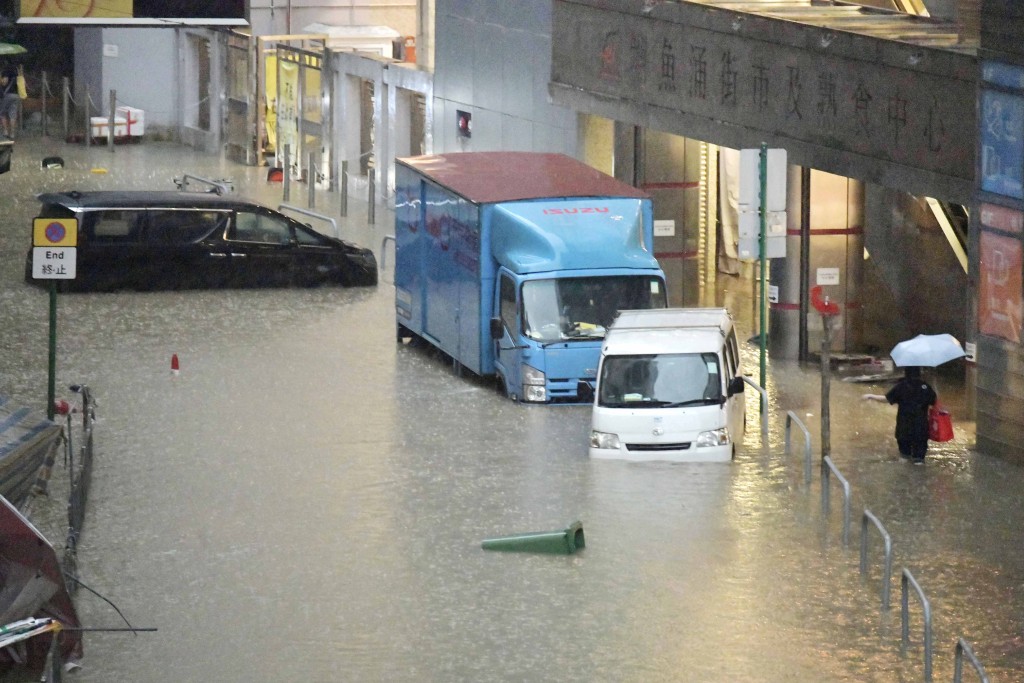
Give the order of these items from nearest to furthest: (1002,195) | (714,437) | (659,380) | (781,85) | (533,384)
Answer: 1. (714,437)
2. (659,380)
3. (1002,195)
4. (533,384)
5. (781,85)

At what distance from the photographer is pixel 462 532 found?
640 inches

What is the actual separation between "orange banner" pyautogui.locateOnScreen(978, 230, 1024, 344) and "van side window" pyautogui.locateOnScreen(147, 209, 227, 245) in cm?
1360

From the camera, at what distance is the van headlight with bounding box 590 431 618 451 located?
19000 mm

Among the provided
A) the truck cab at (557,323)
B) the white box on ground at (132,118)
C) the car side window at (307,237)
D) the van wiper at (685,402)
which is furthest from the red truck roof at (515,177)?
the white box on ground at (132,118)

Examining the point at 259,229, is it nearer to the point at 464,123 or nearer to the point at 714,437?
the point at 464,123

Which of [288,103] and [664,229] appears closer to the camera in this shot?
[664,229]

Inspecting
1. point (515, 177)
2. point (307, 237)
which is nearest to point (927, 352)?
point (515, 177)

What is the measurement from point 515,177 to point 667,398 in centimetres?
588

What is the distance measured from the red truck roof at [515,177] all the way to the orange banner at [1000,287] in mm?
4845

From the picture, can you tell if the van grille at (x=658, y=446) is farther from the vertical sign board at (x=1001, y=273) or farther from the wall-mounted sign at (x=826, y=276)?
the wall-mounted sign at (x=826, y=276)

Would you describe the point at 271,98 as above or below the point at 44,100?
above

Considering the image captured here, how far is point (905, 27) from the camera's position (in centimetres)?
2427

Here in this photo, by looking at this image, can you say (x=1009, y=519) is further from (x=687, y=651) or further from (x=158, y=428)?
(x=158, y=428)

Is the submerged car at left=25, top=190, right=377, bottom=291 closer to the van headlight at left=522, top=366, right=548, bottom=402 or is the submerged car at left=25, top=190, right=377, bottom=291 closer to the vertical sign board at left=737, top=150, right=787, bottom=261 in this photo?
the van headlight at left=522, top=366, right=548, bottom=402
